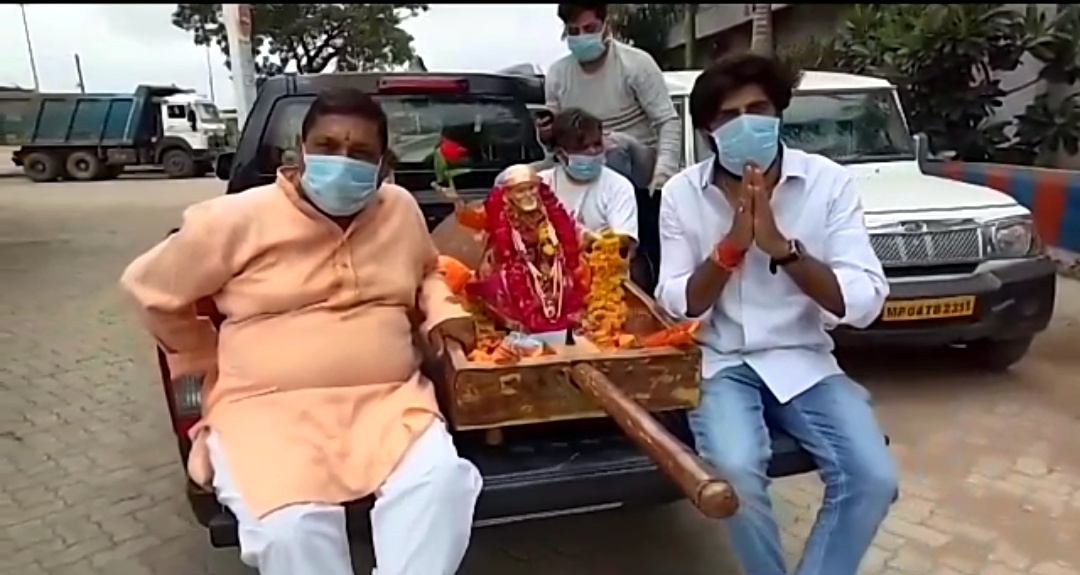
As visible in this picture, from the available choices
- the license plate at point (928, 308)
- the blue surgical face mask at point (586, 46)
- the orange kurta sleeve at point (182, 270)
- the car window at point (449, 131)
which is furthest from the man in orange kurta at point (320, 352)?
the license plate at point (928, 308)

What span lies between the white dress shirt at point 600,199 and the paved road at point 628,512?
3.70 feet

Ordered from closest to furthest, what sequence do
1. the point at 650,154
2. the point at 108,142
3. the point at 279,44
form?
the point at 650,154, the point at 108,142, the point at 279,44

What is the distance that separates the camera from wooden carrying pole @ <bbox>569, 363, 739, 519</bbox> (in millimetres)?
1687

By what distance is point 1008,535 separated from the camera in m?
3.38

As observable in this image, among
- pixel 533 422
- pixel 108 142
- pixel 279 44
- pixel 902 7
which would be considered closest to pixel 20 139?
pixel 108 142

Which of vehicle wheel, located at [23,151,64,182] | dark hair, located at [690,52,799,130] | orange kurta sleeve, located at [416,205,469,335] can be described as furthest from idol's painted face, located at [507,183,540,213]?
vehicle wheel, located at [23,151,64,182]

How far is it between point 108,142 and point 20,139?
2.14 m

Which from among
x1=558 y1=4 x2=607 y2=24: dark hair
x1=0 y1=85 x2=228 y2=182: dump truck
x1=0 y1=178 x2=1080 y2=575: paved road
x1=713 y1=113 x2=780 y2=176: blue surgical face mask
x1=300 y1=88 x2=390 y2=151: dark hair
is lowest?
x1=0 y1=85 x2=228 y2=182: dump truck

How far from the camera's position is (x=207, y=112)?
24781 mm

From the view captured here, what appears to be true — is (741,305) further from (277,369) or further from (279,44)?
(279,44)

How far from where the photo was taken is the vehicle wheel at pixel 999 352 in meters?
5.10

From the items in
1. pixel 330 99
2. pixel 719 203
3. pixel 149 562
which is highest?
pixel 330 99

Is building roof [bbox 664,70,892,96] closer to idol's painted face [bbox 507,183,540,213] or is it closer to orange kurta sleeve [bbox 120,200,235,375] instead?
idol's painted face [bbox 507,183,540,213]

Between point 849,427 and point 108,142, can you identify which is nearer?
point 849,427
